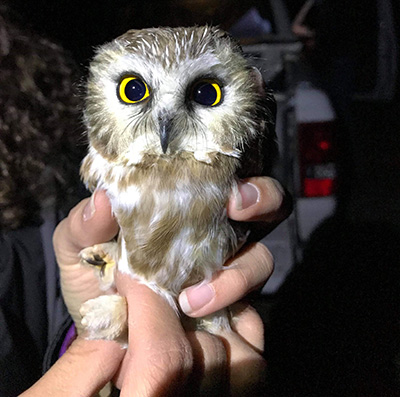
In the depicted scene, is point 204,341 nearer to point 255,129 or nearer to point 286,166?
point 255,129

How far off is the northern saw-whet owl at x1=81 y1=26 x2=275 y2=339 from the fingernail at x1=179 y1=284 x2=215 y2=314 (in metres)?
0.04

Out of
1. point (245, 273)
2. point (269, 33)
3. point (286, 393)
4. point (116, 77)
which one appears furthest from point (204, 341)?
point (269, 33)

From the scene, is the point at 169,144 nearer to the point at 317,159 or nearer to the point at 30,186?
the point at 30,186

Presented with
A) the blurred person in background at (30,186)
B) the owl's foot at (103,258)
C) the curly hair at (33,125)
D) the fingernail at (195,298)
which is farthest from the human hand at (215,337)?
the curly hair at (33,125)

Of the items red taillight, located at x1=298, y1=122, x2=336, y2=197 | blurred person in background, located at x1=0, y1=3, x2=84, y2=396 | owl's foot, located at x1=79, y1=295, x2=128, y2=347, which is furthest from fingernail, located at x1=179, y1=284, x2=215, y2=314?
red taillight, located at x1=298, y1=122, x2=336, y2=197

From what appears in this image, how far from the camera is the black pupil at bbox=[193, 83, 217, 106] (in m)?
1.21

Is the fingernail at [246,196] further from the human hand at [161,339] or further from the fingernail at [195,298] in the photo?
the fingernail at [195,298]

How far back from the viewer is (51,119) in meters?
2.33

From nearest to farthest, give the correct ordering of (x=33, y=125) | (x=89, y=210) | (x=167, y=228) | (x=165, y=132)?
(x=165, y=132), (x=167, y=228), (x=89, y=210), (x=33, y=125)

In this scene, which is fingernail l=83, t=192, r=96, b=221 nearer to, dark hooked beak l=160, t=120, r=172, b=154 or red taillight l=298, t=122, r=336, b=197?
dark hooked beak l=160, t=120, r=172, b=154

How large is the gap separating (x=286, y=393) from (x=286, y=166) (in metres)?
1.78

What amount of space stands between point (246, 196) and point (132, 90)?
52cm

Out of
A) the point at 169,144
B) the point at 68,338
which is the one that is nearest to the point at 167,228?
the point at 169,144

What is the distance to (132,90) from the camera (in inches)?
47.4
